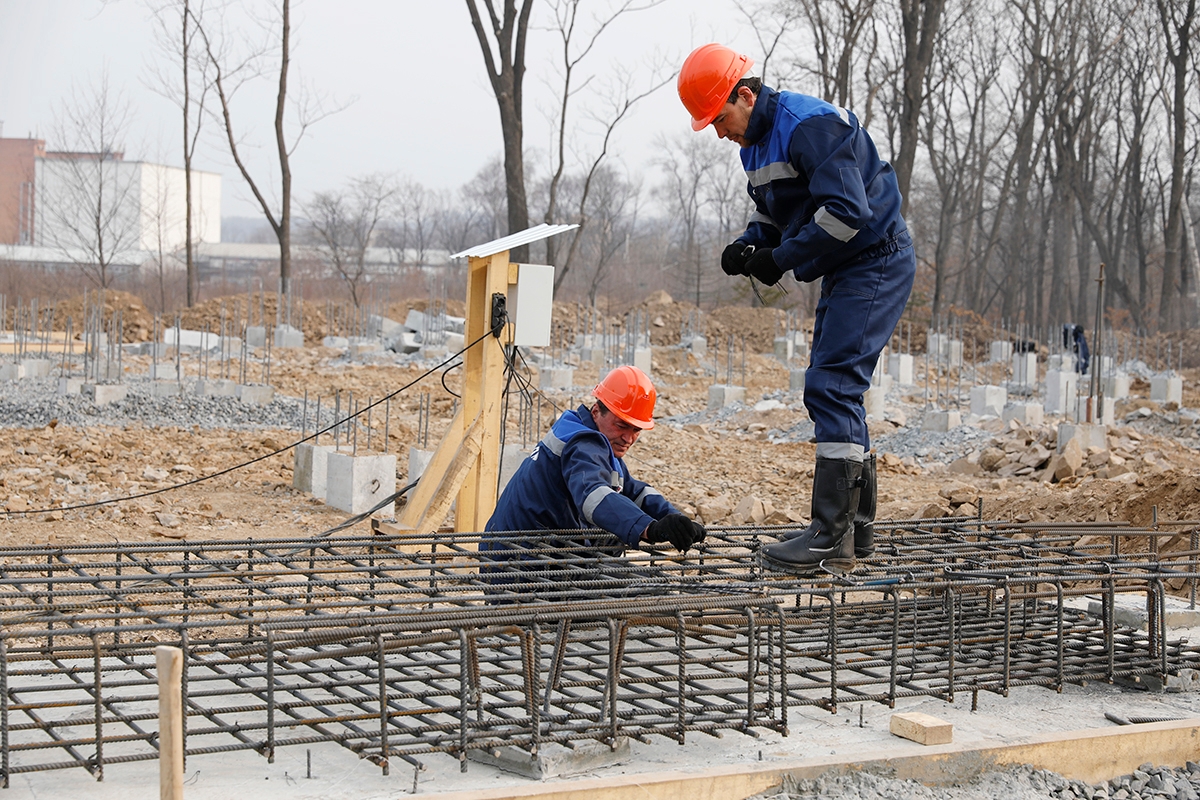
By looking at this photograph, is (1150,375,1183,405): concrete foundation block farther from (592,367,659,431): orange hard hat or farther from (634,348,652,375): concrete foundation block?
(592,367,659,431): orange hard hat

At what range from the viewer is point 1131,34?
1331 inches

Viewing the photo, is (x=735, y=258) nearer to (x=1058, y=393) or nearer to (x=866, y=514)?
(x=866, y=514)

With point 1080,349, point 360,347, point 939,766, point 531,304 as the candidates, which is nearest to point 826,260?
point 939,766

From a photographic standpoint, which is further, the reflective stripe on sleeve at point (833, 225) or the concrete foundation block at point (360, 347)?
the concrete foundation block at point (360, 347)

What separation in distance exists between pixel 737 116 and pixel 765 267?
0.53 m

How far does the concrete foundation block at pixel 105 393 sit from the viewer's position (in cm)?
1326

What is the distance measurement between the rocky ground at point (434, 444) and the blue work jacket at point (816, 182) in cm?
308

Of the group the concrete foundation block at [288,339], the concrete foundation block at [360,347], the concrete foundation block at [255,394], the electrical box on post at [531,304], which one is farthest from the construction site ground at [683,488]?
the concrete foundation block at [288,339]

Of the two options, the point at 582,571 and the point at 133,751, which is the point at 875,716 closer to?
the point at 582,571

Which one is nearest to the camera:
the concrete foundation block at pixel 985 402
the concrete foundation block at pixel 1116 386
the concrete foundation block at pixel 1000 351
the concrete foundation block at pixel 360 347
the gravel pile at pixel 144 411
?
the gravel pile at pixel 144 411

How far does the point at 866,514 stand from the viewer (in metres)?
4.18

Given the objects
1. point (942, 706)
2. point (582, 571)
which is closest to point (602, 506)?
point (582, 571)

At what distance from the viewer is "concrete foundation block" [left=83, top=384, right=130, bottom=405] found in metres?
13.3

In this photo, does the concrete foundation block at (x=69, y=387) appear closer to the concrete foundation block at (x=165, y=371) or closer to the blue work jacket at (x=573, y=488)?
the concrete foundation block at (x=165, y=371)
